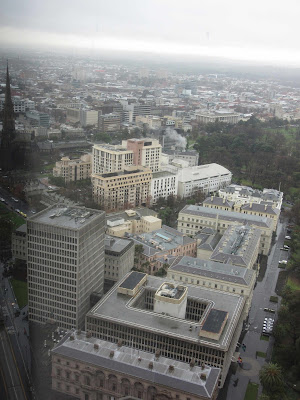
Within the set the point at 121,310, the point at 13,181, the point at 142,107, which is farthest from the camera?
the point at 142,107

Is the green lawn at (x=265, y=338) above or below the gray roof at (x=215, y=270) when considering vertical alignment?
below

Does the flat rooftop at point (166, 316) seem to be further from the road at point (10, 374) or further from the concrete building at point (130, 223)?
the concrete building at point (130, 223)

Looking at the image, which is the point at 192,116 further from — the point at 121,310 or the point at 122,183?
the point at 121,310

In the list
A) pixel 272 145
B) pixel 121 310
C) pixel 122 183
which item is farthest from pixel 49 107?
pixel 121 310

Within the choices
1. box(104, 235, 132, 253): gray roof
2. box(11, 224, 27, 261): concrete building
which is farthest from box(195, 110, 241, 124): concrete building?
box(11, 224, 27, 261): concrete building

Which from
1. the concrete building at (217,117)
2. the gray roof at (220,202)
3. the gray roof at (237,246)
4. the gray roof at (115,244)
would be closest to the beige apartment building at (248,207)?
the gray roof at (220,202)

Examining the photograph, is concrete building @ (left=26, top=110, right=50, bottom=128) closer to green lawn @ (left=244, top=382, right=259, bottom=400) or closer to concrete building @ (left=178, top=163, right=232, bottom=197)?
concrete building @ (left=178, top=163, right=232, bottom=197)
